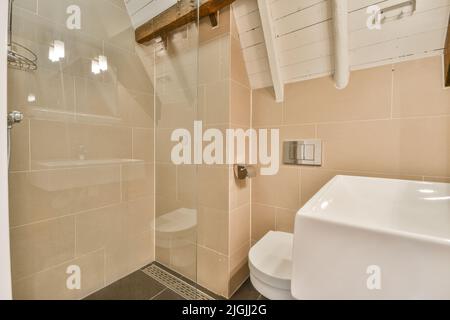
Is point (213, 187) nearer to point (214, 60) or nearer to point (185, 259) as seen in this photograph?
point (185, 259)

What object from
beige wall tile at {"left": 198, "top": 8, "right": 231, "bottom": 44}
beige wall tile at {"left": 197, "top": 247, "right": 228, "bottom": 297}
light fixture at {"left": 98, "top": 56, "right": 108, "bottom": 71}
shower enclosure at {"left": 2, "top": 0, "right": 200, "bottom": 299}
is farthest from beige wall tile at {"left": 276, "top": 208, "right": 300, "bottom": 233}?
light fixture at {"left": 98, "top": 56, "right": 108, "bottom": 71}

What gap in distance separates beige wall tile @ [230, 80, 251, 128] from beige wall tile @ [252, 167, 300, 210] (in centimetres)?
39

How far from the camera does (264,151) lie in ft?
4.37

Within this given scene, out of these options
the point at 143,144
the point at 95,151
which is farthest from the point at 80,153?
the point at 143,144

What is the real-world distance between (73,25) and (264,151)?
1.25 meters

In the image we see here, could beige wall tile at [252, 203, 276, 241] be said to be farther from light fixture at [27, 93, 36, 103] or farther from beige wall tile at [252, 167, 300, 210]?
light fixture at [27, 93, 36, 103]

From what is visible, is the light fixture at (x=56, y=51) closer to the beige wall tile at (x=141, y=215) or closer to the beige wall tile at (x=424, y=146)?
the beige wall tile at (x=141, y=215)

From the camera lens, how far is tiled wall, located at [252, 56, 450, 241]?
882 millimetres

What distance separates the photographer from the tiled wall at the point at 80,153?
92 centimetres

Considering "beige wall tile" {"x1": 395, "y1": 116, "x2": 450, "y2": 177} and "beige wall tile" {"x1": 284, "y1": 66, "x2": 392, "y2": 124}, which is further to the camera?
"beige wall tile" {"x1": 284, "y1": 66, "x2": 392, "y2": 124}

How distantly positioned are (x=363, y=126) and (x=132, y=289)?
5.10 ft
